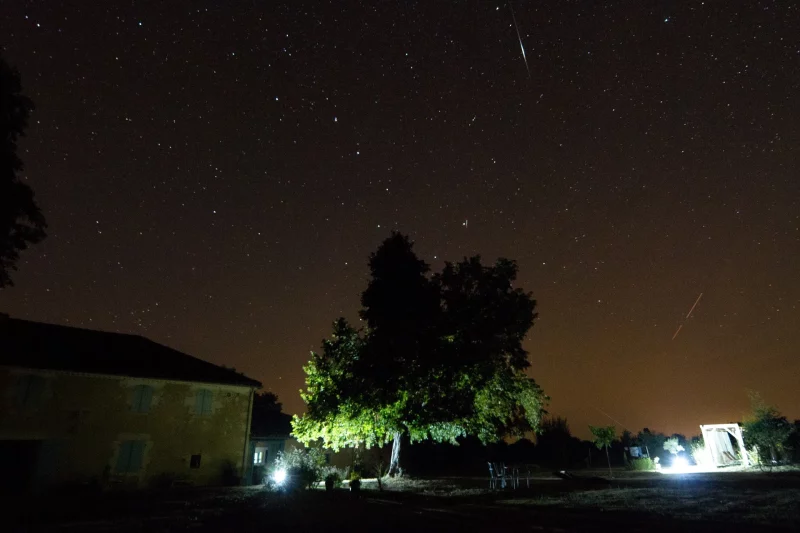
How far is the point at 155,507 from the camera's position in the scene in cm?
1575

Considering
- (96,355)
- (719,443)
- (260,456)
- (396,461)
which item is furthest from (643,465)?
(96,355)

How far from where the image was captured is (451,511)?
13508mm

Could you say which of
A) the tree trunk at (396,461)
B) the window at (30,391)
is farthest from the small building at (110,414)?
the tree trunk at (396,461)

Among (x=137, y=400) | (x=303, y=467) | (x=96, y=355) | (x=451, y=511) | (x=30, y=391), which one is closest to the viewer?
(x=451, y=511)

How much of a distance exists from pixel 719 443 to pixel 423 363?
20.7 meters

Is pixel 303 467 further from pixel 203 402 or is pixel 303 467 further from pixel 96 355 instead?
pixel 96 355

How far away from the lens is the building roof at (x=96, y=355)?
22688 mm

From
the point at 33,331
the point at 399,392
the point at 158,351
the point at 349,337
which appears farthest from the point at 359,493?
the point at 33,331

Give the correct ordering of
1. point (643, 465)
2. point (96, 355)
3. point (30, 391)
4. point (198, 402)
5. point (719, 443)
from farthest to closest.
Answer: point (719, 443) → point (643, 465) → point (198, 402) → point (96, 355) → point (30, 391)

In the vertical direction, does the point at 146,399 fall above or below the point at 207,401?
below

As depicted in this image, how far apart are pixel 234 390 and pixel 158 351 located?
598 cm

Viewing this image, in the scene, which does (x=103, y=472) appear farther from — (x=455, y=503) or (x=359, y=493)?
(x=455, y=503)

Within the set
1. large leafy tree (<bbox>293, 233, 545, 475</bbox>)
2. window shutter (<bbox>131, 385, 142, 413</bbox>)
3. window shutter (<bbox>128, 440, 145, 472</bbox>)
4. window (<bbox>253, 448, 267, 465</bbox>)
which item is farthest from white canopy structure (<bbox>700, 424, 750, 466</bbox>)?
window shutter (<bbox>131, 385, 142, 413</bbox>)

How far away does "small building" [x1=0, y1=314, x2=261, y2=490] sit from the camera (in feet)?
69.8
